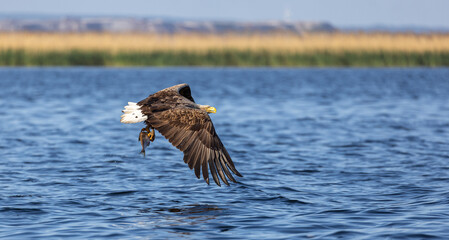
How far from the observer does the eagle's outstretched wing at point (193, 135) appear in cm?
786

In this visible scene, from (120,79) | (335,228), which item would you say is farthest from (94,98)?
(335,228)

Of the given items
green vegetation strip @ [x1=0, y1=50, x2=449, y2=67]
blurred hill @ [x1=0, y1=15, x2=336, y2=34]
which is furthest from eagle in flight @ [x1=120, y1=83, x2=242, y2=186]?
blurred hill @ [x1=0, y1=15, x2=336, y2=34]

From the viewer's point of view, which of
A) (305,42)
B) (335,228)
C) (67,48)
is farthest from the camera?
(305,42)

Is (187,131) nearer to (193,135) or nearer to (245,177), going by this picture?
(193,135)

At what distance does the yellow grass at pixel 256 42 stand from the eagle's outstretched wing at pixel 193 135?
102ft

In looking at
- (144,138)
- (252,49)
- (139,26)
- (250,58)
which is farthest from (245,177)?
Result: (139,26)

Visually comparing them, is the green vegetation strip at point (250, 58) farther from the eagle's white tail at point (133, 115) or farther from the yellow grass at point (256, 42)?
the eagle's white tail at point (133, 115)

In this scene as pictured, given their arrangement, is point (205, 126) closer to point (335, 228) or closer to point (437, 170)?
point (335, 228)

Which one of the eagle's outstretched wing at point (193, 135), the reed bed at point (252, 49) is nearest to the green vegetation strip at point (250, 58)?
the reed bed at point (252, 49)

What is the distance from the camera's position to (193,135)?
26.7ft

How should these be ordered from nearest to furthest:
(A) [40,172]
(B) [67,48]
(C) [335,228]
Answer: (C) [335,228] < (A) [40,172] < (B) [67,48]

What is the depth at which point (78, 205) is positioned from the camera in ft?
27.1

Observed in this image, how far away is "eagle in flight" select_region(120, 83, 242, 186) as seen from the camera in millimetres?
7855

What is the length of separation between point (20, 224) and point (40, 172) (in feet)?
10.1
